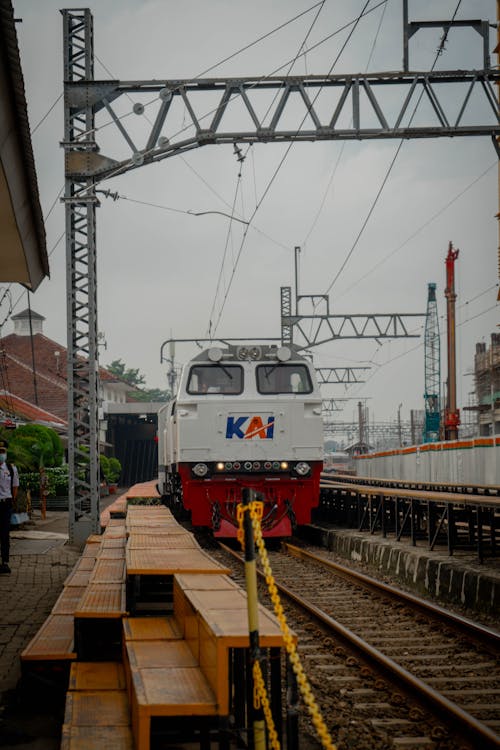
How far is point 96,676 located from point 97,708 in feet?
2.66

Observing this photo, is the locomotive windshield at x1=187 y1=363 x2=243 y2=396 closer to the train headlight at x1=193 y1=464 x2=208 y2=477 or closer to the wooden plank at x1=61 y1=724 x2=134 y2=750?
the train headlight at x1=193 y1=464 x2=208 y2=477

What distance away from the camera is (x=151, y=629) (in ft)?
21.8

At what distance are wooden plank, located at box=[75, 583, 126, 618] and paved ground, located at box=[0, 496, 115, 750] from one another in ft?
2.24

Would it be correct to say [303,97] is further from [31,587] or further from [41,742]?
[41,742]

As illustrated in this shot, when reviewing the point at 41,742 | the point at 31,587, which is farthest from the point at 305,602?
the point at 41,742

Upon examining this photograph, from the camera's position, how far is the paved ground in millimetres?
6008

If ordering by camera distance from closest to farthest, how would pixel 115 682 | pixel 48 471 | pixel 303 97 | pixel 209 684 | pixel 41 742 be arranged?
pixel 209 684 → pixel 41 742 → pixel 115 682 → pixel 303 97 → pixel 48 471

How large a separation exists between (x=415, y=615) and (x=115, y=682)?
483 centimetres

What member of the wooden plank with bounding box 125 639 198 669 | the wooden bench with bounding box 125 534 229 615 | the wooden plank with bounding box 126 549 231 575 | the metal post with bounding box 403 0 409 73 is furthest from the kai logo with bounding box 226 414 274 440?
the wooden plank with bounding box 125 639 198 669

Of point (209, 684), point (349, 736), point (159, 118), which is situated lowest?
point (349, 736)

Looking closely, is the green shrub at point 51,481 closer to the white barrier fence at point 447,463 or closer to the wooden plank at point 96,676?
the white barrier fence at point 447,463

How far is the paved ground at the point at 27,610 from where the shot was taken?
6008mm

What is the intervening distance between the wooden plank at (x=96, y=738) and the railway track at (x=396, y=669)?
55.6 inches

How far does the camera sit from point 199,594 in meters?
6.10
